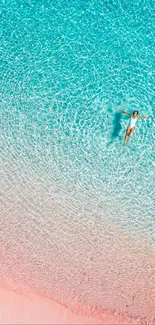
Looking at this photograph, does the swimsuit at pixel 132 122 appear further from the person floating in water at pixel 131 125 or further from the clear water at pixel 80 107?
the clear water at pixel 80 107

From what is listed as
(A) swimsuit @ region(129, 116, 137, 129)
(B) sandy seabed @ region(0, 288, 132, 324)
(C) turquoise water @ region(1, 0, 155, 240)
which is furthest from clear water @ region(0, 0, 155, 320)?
(B) sandy seabed @ region(0, 288, 132, 324)

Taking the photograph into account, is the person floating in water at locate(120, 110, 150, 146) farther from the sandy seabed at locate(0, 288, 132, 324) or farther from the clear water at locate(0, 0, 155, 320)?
the sandy seabed at locate(0, 288, 132, 324)

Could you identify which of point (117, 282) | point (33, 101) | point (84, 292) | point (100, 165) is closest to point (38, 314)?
point (84, 292)

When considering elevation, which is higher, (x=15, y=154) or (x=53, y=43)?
(x=53, y=43)

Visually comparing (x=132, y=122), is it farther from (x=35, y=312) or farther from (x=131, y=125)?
(x=35, y=312)

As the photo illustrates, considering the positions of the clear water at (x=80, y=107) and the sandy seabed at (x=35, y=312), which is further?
the clear water at (x=80, y=107)

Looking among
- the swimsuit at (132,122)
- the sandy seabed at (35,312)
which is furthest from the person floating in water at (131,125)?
the sandy seabed at (35,312)

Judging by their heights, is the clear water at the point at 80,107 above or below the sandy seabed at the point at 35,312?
above

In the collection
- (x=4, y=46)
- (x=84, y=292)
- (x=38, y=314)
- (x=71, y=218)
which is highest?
(x=4, y=46)

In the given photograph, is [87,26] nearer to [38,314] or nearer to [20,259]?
[20,259]
